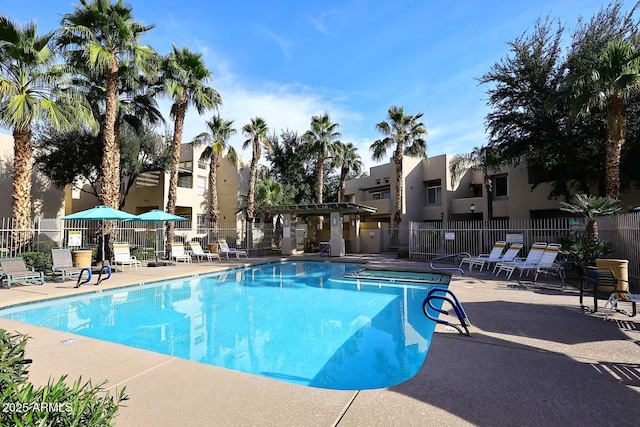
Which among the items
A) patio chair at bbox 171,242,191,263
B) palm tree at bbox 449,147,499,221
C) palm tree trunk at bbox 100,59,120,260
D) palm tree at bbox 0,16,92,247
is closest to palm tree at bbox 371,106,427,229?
palm tree at bbox 449,147,499,221

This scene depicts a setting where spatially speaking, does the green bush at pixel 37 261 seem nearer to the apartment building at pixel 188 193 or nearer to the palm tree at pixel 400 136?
the apartment building at pixel 188 193

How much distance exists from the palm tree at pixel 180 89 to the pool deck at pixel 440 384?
483 inches

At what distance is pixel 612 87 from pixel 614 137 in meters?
1.77

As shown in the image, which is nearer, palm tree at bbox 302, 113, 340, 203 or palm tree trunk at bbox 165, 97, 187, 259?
palm tree trunk at bbox 165, 97, 187, 259

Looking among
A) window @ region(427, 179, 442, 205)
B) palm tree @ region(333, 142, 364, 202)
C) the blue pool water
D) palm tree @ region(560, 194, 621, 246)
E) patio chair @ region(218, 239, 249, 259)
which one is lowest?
the blue pool water

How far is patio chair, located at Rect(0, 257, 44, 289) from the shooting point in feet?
31.1

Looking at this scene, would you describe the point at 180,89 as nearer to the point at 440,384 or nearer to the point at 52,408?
the point at 440,384

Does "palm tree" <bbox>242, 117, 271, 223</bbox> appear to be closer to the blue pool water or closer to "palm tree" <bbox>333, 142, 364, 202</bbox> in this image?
"palm tree" <bbox>333, 142, 364, 202</bbox>

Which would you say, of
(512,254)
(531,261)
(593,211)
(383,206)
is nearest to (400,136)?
(383,206)

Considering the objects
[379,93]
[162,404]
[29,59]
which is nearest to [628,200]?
[379,93]

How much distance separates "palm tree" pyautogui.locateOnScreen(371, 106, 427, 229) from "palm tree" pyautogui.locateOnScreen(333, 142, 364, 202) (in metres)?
4.26

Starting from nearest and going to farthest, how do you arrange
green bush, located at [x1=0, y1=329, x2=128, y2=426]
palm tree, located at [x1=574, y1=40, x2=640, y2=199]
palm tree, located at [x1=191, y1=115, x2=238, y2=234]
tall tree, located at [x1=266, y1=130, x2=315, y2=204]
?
1. green bush, located at [x1=0, y1=329, x2=128, y2=426]
2. palm tree, located at [x1=574, y1=40, x2=640, y2=199]
3. palm tree, located at [x1=191, y1=115, x2=238, y2=234]
4. tall tree, located at [x1=266, y1=130, x2=315, y2=204]

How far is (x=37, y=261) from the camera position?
11.2 m

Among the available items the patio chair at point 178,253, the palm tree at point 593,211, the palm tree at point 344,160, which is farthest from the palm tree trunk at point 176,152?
the palm tree at point 593,211
